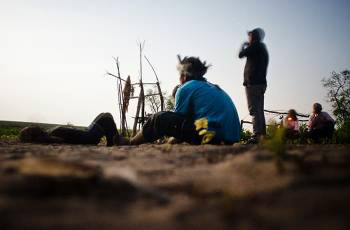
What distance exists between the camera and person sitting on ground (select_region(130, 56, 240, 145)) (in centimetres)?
356

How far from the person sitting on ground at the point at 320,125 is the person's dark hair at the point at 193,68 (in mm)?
4791

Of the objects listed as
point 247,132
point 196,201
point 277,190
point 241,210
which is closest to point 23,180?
point 196,201

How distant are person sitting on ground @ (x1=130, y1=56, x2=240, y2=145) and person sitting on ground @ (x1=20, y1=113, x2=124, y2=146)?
0.70 metres

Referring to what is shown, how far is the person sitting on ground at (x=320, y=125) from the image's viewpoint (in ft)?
24.9

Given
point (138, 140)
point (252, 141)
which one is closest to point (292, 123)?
point (252, 141)

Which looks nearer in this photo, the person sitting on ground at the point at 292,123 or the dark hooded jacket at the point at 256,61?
the dark hooded jacket at the point at 256,61

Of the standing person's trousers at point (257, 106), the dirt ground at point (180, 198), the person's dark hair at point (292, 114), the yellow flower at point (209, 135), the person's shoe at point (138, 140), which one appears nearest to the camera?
the dirt ground at point (180, 198)

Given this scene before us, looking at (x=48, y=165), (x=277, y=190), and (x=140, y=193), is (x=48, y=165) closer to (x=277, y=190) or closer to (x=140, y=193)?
(x=140, y=193)

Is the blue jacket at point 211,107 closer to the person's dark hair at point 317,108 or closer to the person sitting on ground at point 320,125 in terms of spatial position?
the person sitting on ground at point 320,125

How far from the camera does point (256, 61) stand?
4902 millimetres

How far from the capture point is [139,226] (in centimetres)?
71

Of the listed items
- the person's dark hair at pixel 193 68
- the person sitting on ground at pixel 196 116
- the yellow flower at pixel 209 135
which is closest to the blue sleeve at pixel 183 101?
the person sitting on ground at pixel 196 116

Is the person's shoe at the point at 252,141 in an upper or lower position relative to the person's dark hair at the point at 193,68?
lower

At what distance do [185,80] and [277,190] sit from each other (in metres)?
3.35
